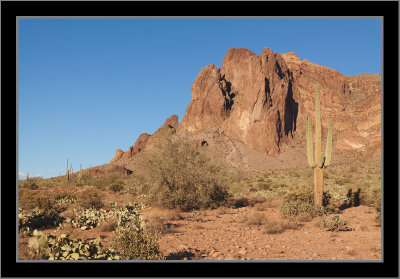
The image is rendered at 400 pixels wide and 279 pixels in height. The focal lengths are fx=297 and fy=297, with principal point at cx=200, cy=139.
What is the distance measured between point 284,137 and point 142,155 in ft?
272

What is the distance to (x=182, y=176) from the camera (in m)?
14.8

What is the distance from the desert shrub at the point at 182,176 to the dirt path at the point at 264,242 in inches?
109

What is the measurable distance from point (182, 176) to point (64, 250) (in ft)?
31.3

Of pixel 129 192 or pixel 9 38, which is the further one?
pixel 129 192

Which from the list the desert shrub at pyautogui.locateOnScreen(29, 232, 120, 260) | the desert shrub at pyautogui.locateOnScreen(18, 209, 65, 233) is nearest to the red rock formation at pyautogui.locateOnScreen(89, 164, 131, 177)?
the desert shrub at pyautogui.locateOnScreen(18, 209, 65, 233)

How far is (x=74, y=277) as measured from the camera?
3.31 meters

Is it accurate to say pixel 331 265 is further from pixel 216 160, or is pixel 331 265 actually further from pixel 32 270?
pixel 216 160

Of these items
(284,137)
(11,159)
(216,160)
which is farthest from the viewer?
(284,137)

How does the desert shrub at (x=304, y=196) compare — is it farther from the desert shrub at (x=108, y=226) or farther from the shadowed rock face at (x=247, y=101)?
the shadowed rock face at (x=247, y=101)

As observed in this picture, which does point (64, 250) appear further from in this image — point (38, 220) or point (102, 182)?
point (102, 182)

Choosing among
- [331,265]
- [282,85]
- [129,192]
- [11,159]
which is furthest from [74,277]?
[282,85]

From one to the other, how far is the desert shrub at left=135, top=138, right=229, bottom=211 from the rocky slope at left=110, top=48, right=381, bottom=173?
203ft
